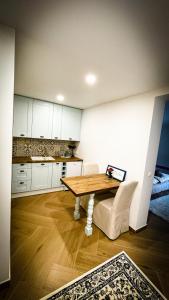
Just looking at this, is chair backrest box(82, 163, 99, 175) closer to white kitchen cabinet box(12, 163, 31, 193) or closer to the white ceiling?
white kitchen cabinet box(12, 163, 31, 193)

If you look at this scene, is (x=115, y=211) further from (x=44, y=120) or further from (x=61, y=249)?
(x=44, y=120)

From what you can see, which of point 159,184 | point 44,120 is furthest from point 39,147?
point 159,184

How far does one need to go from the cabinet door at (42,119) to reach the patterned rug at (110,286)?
293cm

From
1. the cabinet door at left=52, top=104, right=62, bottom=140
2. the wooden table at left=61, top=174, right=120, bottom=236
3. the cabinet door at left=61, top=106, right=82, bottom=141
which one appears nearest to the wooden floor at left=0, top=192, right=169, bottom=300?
the wooden table at left=61, top=174, right=120, bottom=236

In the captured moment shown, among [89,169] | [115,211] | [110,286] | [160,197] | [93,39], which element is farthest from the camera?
[160,197]

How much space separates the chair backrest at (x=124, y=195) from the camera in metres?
2.04

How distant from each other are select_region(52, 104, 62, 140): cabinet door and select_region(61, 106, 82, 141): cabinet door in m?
0.12

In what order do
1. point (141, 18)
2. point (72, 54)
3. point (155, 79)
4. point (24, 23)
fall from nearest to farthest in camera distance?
point (141, 18) < point (24, 23) < point (72, 54) < point (155, 79)

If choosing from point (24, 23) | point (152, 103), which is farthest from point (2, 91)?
point (152, 103)

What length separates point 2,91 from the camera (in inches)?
44.5

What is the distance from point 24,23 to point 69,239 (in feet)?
8.60

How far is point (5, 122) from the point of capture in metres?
1.17

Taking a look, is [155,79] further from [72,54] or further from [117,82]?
[72,54]

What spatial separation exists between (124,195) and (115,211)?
28cm
